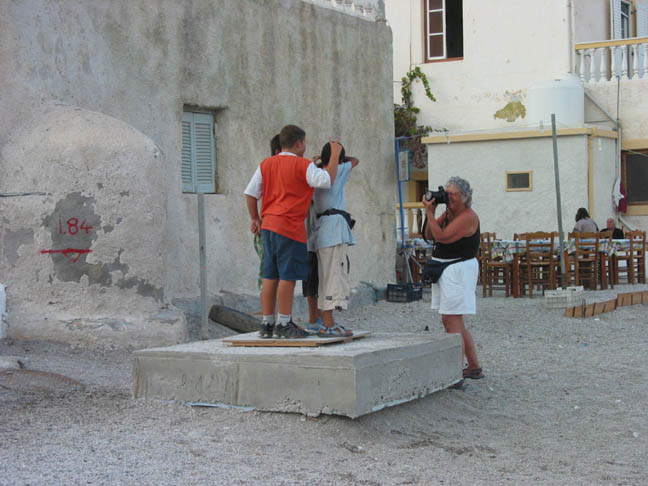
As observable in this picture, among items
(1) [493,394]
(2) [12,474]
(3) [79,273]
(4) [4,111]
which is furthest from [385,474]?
(4) [4,111]

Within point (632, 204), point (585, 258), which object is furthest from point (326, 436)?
point (632, 204)

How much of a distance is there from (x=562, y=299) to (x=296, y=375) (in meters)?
7.42

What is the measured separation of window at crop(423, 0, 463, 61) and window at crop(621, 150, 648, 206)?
414 centimetres

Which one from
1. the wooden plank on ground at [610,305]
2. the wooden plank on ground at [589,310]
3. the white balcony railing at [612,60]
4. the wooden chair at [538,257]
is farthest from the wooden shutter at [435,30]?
the wooden plank on ground at [589,310]

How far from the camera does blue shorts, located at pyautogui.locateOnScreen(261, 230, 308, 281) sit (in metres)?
6.18

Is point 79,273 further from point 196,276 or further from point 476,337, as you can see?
point 476,337

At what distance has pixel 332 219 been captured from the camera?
259 inches

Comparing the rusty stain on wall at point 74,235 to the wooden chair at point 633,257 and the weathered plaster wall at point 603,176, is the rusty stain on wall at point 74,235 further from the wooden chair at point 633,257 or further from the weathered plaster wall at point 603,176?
the weathered plaster wall at point 603,176

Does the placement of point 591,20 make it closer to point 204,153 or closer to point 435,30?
point 435,30

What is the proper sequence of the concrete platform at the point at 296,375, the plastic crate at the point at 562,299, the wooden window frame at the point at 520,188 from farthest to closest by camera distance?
the wooden window frame at the point at 520,188
the plastic crate at the point at 562,299
the concrete platform at the point at 296,375

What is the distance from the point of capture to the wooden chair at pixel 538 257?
45.6 feet

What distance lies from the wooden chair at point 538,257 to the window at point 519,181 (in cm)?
390

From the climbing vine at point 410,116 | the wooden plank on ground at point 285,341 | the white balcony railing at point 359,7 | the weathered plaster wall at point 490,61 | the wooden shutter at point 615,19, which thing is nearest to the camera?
the wooden plank on ground at point 285,341

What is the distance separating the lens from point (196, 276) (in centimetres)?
1021
